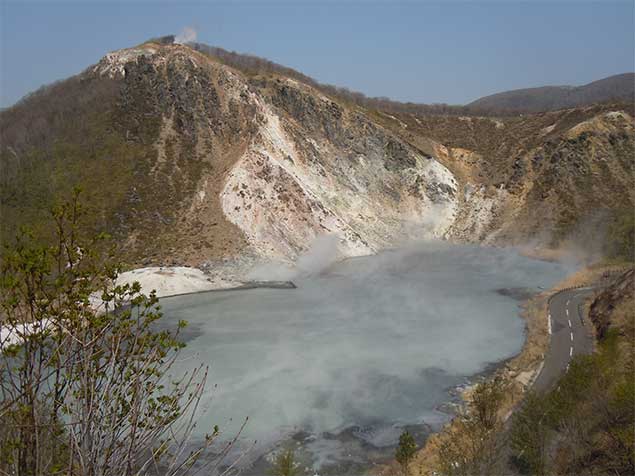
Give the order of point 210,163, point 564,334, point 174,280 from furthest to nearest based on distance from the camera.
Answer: point 210,163 < point 174,280 < point 564,334

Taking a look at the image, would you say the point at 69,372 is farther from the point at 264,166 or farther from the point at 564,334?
the point at 264,166

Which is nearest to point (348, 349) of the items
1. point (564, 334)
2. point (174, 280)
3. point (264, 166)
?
point (564, 334)

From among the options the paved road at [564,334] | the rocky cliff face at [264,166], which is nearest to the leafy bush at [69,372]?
the paved road at [564,334]

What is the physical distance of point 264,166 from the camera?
2040 inches

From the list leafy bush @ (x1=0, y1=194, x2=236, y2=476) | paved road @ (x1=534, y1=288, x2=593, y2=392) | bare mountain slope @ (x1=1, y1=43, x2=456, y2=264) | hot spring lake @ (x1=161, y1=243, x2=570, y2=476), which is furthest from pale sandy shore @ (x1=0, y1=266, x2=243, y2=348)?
leafy bush @ (x1=0, y1=194, x2=236, y2=476)

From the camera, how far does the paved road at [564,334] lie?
78.4 feet

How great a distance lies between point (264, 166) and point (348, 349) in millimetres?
28709

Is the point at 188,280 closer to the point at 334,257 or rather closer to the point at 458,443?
the point at 334,257

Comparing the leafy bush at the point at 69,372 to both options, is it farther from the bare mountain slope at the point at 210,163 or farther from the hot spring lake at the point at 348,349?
the bare mountain slope at the point at 210,163

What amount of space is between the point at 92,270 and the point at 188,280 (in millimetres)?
35257

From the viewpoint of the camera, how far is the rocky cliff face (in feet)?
153

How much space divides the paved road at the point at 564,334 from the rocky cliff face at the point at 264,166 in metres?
20.3

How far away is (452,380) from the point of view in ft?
79.4

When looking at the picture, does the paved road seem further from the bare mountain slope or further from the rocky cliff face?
the bare mountain slope
